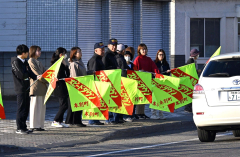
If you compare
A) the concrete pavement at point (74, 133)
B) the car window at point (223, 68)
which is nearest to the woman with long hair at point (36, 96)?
the concrete pavement at point (74, 133)

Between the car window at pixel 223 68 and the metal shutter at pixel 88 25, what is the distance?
33.6ft

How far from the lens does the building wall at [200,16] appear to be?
19.7m

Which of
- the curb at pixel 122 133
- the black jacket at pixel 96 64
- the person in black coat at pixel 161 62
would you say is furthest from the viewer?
the person in black coat at pixel 161 62

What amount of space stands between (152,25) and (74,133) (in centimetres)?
1018

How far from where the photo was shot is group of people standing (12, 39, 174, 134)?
1019cm

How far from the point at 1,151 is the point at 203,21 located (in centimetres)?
1343

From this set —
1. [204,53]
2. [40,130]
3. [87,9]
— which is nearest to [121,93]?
[40,130]

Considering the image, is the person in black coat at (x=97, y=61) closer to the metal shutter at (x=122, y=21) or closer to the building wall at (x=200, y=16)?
the metal shutter at (x=122, y=21)

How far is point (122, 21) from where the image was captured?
63.5ft

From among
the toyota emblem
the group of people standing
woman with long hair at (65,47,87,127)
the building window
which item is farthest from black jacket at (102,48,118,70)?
the building window

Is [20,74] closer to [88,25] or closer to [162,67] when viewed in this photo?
[162,67]

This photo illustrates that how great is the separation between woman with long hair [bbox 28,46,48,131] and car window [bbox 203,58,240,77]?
367cm

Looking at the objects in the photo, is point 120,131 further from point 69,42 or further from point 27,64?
point 69,42

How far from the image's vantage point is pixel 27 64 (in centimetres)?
1034
